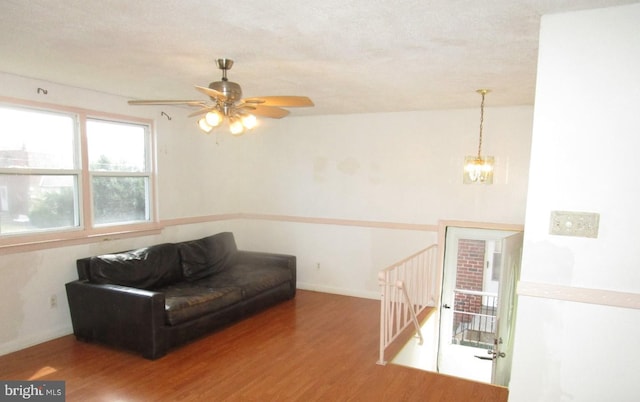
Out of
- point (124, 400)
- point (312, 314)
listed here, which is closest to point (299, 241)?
point (312, 314)

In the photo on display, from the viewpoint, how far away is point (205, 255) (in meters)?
4.79

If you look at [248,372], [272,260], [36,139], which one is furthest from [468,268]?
[36,139]

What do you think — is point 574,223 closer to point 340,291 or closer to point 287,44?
point 287,44

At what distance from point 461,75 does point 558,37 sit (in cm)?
117

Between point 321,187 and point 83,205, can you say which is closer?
point 83,205

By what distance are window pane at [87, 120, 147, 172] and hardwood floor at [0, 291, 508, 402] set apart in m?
1.82

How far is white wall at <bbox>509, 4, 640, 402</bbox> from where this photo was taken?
6.26 feet

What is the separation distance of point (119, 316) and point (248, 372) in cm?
126

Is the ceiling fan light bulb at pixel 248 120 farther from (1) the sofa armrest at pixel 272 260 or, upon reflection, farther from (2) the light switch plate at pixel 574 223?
(1) the sofa armrest at pixel 272 260

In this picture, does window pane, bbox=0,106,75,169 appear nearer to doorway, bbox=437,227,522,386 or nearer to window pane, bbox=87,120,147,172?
window pane, bbox=87,120,147,172

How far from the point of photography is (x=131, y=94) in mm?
4191

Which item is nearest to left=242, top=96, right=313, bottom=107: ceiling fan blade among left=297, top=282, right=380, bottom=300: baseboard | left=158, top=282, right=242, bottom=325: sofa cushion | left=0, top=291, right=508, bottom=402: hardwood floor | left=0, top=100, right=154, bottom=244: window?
left=158, top=282, right=242, bottom=325: sofa cushion

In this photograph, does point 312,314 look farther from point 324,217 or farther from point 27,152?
point 27,152

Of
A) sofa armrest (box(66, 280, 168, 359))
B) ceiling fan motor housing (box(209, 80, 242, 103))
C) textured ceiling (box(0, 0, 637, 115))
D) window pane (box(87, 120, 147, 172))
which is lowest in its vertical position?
sofa armrest (box(66, 280, 168, 359))
